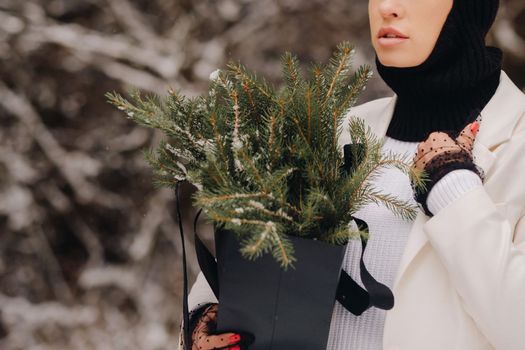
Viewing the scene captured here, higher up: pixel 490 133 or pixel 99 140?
pixel 99 140

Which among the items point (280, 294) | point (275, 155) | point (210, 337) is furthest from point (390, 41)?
point (210, 337)

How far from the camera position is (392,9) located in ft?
3.79

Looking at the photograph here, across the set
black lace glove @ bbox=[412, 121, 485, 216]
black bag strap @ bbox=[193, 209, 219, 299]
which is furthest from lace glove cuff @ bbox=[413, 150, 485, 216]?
black bag strap @ bbox=[193, 209, 219, 299]

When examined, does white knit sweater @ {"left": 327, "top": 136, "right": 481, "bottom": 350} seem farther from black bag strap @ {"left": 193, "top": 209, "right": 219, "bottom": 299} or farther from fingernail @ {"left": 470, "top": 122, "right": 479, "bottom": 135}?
black bag strap @ {"left": 193, "top": 209, "right": 219, "bottom": 299}

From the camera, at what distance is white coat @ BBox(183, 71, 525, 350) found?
3.16 ft

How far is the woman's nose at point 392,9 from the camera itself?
1.15 metres

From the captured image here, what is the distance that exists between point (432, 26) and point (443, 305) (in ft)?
1.71

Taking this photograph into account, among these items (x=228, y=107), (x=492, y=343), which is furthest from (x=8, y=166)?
(x=492, y=343)

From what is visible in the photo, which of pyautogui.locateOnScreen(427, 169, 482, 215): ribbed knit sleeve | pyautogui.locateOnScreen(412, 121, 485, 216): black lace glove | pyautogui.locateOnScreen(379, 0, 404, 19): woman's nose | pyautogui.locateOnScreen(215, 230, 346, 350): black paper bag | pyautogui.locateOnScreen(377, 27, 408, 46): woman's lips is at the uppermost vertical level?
pyautogui.locateOnScreen(379, 0, 404, 19): woman's nose

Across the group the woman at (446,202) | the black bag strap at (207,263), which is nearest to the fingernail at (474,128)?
the woman at (446,202)

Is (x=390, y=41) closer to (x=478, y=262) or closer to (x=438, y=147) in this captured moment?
(x=438, y=147)

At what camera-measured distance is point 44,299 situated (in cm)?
215

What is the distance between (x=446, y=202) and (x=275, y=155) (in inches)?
11.7

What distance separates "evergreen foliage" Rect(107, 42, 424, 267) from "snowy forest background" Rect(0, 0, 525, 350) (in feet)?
3.66
